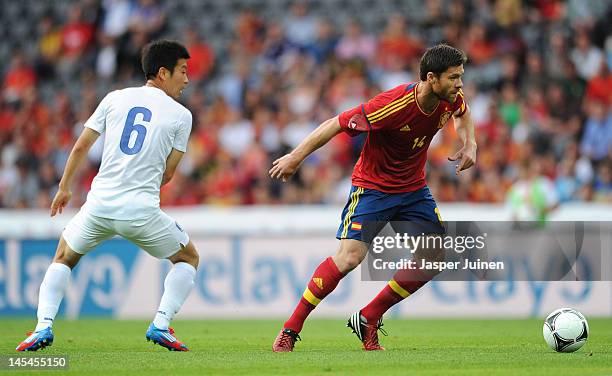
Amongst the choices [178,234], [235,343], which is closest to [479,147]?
[235,343]

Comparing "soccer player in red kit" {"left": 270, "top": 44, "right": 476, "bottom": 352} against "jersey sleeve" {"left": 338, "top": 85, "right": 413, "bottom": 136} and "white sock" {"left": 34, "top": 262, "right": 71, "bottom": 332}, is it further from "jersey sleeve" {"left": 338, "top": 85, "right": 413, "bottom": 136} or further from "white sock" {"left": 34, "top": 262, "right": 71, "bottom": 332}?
"white sock" {"left": 34, "top": 262, "right": 71, "bottom": 332}

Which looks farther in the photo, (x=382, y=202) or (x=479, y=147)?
(x=479, y=147)

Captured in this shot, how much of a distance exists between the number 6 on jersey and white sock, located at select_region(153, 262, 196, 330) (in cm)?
99

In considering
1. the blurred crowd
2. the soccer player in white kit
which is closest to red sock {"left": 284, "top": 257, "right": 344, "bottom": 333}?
the soccer player in white kit

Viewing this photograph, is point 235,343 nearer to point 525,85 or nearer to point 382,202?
point 382,202

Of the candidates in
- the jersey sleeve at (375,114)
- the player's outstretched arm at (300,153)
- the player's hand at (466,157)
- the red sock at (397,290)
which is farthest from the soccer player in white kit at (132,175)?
the player's hand at (466,157)

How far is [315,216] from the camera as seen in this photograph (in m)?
15.2

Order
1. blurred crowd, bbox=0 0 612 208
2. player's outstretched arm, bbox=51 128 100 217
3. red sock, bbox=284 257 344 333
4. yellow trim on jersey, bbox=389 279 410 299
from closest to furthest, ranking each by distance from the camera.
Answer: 1. player's outstretched arm, bbox=51 128 100 217
2. red sock, bbox=284 257 344 333
3. yellow trim on jersey, bbox=389 279 410 299
4. blurred crowd, bbox=0 0 612 208

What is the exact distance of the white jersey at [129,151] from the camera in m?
7.92

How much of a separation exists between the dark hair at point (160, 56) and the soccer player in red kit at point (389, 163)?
3.90 feet

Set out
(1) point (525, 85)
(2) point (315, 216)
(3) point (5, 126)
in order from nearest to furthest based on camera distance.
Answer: (2) point (315, 216), (1) point (525, 85), (3) point (5, 126)

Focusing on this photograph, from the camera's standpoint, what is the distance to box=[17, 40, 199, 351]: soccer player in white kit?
7.92 meters

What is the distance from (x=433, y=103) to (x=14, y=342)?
411 centimetres

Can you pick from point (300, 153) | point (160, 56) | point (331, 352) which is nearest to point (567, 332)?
point (331, 352)
